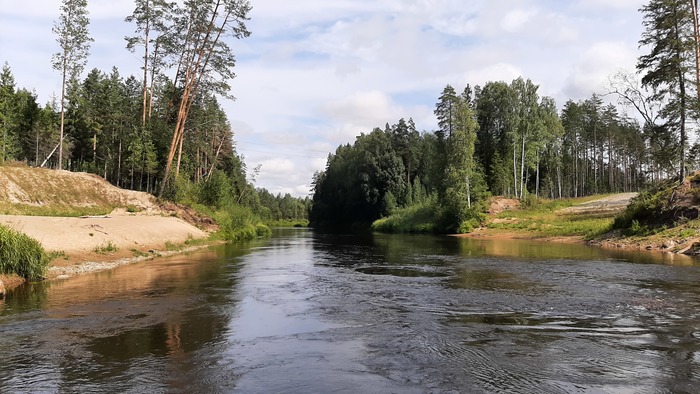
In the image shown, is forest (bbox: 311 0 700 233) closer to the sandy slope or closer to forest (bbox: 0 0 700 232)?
forest (bbox: 0 0 700 232)

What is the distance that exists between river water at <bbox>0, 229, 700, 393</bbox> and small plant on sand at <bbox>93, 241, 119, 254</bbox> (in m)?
5.30

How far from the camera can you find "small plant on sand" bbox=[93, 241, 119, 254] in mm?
23672

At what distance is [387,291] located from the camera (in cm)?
1605

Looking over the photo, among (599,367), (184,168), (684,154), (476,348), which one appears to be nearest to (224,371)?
(476,348)

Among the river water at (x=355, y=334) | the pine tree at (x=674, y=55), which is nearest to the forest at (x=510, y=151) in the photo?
the pine tree at (x=674, y=55)

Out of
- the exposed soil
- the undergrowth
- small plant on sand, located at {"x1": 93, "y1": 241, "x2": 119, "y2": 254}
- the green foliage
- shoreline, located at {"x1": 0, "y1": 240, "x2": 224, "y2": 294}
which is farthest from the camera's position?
the green foliage

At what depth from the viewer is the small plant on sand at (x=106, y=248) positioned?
2367 cm

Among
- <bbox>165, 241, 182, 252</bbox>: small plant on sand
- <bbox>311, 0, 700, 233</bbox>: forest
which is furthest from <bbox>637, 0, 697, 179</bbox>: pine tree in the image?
<bbox>165, 241, 182, 252</bbox>: small plant on sand

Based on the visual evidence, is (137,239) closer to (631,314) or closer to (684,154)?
(631,314)

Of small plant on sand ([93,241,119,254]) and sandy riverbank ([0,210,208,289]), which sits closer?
sandy riverbank ([0,210,208,289])

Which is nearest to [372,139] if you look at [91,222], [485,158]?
[485,158]

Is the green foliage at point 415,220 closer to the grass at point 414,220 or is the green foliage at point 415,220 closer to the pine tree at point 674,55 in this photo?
the grass at point 414,220

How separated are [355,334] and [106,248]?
765 inches

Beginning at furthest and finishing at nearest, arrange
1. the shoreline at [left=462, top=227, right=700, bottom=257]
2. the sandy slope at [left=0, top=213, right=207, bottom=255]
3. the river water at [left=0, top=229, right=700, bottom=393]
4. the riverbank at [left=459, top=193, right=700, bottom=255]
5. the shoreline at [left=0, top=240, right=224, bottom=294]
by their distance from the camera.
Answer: the riverbank at [left=459, top=193, right=700, bottom=255], the shoreline at [left=462, top=227, right=700, bottom=257], the sandy slope at [left=0, top=213, right=207, bottom=255], the shoreline at [left=0, top=240, right=224, bottom=294], the river water at [left=0, top=229, right=700, bottom=393]
